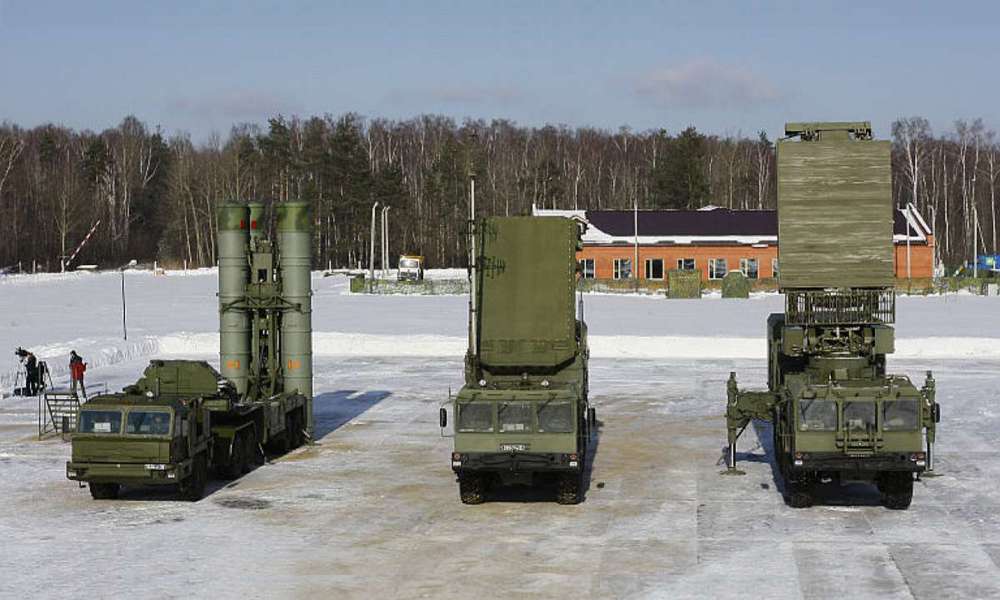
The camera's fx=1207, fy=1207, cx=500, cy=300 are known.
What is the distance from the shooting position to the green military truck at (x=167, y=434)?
21.5m

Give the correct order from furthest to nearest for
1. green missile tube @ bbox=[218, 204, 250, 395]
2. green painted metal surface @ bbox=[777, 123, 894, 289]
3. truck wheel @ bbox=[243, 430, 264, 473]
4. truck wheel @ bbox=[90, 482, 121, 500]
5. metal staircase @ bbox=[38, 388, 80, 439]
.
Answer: metal staircase @ bbox=[38, 388, 80, 439] → green missile tube @ bbox=[218, 204, 250, 395] → green painted metal surface @ bbox=[777, 123, 894, 289] → truck wheel @ bbox=[243, 430, 264, 473] → truck wheel @ bbox=[90, 482, 121, 500]

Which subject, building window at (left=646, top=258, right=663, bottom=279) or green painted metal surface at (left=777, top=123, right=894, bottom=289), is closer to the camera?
green painted metal surface at (left=777, top=123, right=894, bottom=289)

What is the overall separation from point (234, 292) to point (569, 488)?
11.4 metres

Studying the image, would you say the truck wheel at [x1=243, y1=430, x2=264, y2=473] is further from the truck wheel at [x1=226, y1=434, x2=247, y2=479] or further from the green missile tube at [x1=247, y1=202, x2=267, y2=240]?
the green missile tube at [x1=247, y1=202, x2=267, y2=240]

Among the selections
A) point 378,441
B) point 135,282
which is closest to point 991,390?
point 378,441

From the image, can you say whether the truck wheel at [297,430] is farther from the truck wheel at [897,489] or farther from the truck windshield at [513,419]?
the truck wheel at [897,489]

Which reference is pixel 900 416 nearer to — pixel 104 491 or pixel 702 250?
pixel 104 491

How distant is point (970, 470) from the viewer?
2544 cm

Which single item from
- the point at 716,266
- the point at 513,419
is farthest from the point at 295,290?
the point at 716,266

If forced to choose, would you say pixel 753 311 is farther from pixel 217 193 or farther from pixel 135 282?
pixel 217 193

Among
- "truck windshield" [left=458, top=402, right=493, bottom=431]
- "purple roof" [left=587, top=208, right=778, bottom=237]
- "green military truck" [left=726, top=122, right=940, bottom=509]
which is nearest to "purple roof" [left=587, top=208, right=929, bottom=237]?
"purple roof" [left=587, top=208, right=778, bottom=237]

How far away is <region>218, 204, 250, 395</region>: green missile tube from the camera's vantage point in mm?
29281

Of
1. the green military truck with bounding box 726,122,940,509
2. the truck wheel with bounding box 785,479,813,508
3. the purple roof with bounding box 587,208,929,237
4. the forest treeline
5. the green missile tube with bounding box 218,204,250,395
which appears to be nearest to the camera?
the truck wheel with bounding box 785,479,813,508

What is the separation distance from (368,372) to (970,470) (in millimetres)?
25995
